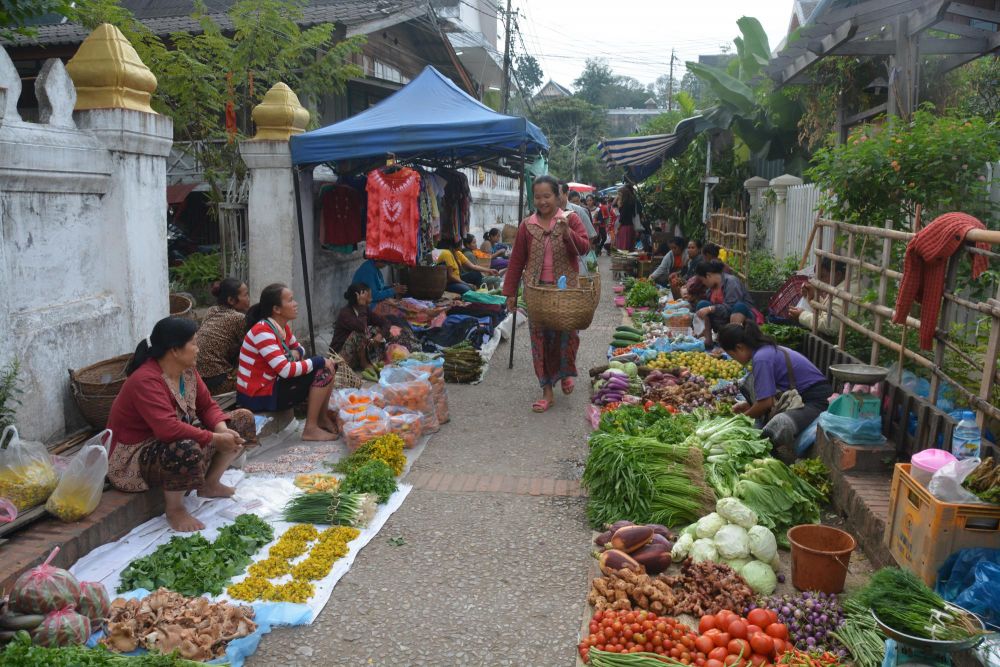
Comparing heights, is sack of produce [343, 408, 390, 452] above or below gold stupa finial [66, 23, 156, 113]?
below

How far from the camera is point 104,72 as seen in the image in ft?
18.9

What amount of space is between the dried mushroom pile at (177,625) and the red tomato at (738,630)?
7.47 ft

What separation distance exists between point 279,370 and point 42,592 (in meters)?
2.92

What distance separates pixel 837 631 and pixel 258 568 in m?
3.01

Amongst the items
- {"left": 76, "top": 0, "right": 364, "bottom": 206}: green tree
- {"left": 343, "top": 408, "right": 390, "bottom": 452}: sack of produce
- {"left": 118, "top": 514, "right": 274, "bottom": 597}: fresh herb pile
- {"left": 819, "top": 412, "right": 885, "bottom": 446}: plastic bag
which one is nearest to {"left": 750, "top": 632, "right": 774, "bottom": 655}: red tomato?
{"left": 819, "top": 412, "right": 885, "bottom": 446}: plastic bag

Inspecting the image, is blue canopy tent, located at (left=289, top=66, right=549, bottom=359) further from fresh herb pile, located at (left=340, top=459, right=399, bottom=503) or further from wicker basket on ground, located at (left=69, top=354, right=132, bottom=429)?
fresh herb pile, located at (left=340, top=459, right=399, bottom=503)

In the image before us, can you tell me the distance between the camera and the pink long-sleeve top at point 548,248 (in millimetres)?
7496

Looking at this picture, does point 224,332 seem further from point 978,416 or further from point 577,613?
point 978,416

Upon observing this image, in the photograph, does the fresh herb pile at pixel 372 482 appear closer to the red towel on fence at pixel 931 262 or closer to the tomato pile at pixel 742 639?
the tomato pile at pixel 742 639

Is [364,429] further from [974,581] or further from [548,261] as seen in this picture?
[974,581]

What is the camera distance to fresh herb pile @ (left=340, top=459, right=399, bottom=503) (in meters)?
5.32

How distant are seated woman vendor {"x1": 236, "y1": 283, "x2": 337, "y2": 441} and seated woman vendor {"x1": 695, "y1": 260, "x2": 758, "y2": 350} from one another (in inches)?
187

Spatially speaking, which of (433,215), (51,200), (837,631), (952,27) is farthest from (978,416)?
(433,215)

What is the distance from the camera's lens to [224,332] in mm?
6734
